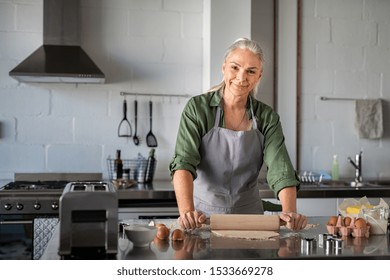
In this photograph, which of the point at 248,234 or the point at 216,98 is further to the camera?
the point at 216,98

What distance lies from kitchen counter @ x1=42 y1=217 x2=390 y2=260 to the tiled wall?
182 cm

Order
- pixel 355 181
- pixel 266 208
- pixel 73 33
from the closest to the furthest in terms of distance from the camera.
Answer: pixel 266 208
pixel 73 33
pixel 355 181

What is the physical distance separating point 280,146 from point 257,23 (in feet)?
5.74

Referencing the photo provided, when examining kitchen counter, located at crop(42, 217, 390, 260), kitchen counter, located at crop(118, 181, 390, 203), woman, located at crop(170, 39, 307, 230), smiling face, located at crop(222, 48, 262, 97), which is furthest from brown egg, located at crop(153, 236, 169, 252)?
kitchen counter, located at crop(118, 181, 390, 203)

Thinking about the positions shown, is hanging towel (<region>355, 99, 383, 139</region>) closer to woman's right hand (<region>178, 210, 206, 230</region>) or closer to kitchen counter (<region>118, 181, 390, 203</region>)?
kitchen counter (<region>118, 181, 390, 203</region>)

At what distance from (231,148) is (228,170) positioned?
0.30 feet

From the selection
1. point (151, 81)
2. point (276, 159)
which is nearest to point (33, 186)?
point (151, 81)

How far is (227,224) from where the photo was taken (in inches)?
70.9

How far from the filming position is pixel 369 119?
152 inches

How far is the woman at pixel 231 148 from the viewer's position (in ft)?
6.82

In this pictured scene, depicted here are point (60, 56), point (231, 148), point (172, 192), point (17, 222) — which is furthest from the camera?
point (60, 56)

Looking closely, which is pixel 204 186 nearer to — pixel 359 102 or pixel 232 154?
pixel 232 154

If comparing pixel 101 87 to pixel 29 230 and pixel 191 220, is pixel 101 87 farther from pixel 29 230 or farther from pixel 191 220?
pixel 191 220

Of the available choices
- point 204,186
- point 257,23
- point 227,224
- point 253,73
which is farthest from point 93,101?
point 227,224
